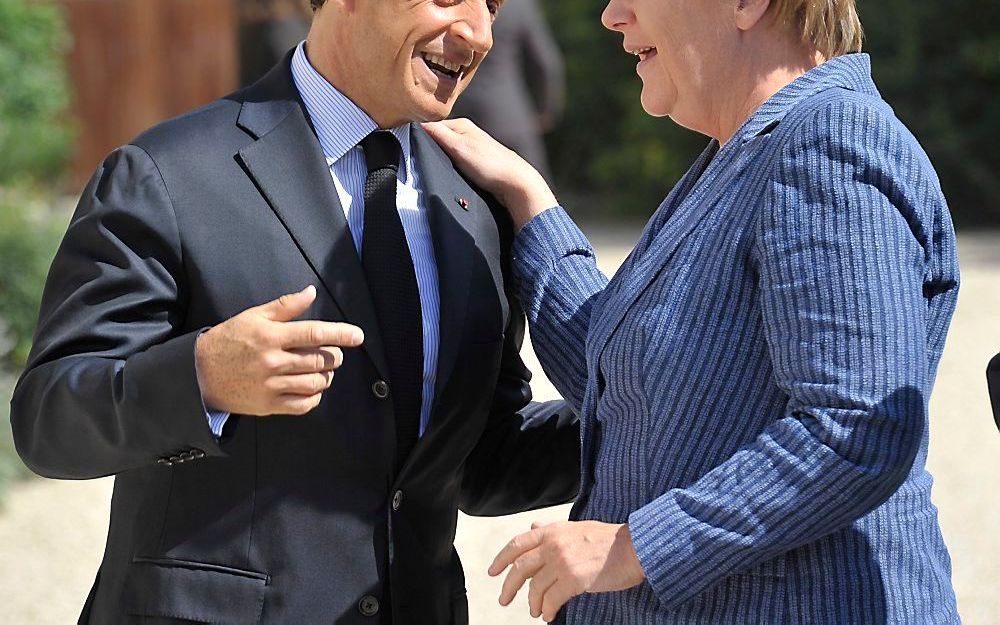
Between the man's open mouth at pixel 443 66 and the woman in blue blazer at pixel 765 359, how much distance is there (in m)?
0.28

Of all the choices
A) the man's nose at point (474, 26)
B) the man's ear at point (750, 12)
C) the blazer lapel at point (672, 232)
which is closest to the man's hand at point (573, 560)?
the blazer lapel at point (672, 232)

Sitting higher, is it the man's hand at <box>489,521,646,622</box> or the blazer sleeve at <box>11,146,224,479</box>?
the blazer sleeve at <box>11,146,224,479</box>

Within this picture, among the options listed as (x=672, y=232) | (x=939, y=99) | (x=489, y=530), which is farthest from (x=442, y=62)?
(x=939, y=99)

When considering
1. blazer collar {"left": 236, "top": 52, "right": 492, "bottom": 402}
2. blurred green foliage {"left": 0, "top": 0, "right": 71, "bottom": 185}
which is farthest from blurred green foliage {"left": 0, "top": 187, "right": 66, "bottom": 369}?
blazer collar {"left": 236, "top": 52, "right": 492, "bottom": 402}

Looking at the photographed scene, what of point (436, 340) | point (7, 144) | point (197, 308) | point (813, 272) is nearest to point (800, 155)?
point (813, 272)

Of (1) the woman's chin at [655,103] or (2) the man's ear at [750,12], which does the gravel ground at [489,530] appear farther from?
(2) the man's ear at [750,12]

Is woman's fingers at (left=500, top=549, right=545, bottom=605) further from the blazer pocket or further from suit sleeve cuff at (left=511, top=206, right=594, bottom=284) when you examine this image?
suit sleeve cuff at (left=511, top=206, right=594, bottom=284)

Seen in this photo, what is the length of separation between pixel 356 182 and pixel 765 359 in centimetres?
76

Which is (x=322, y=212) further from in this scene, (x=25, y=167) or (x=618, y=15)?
(x=25, y=167)

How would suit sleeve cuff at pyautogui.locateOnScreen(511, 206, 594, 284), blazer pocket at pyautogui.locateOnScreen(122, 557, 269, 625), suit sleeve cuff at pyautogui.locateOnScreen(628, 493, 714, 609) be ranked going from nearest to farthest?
suit sleeve cuff at pyautogui.locateOnScreen(628, 493, 714, 609) < blazer pocket at pyautogui.locateOnScreen(122, 557, 269, 625) < suit sleeve cuff at pyautogui.locateOnScreen(511, 206, 594, 284)

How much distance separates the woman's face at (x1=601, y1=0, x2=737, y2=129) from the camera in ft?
6.63

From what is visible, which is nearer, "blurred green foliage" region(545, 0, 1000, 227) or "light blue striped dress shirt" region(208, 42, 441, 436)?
"light blue striped dress shirt" region(208, 42, 441, 436)

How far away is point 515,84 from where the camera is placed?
776cm

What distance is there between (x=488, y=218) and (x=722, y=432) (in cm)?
73
